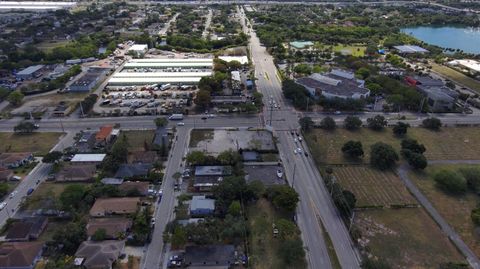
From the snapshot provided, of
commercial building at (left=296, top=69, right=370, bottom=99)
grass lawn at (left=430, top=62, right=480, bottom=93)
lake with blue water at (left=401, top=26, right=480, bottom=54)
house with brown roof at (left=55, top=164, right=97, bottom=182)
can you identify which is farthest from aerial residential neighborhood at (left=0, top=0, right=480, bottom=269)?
lake with blue water at (left=401, top=26, right=480, bottom=54)

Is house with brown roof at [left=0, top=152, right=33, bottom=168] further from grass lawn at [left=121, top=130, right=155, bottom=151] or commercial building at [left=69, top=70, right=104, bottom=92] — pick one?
commercial building at [left=69, top=70, right=104, bottom=92]

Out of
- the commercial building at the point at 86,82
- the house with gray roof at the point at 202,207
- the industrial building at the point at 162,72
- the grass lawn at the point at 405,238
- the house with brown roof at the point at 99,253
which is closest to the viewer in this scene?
the house with brown roof at the point at 99,253

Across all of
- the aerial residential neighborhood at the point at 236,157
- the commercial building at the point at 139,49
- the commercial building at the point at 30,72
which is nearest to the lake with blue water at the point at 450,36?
the aerial residential neighborhood at the point at 236,157

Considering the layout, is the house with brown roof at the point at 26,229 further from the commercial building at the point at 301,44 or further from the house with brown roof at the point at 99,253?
the commercial building at the point at 301,44

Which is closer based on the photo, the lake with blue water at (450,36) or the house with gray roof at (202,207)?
the house with gray roof at (202,207)

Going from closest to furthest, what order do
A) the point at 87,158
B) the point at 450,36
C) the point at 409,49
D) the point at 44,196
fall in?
the point at 44,196 < the point at 87,158 < the point at 409,49 < the point at 450,36

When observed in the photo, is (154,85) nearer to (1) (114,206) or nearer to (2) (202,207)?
(1) (114,206)

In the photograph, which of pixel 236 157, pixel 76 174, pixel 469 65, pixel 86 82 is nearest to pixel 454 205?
pixel 236 157
